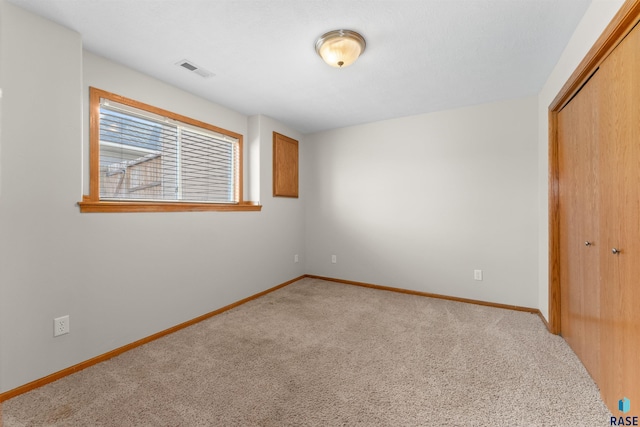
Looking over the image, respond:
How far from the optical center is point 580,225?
1890mm

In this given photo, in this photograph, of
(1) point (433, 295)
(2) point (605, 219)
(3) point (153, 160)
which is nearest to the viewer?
(2) point (605, 219)

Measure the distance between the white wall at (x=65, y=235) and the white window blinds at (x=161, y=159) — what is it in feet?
0.54

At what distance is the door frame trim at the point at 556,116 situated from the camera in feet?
4.43

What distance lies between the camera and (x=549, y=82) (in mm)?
2426

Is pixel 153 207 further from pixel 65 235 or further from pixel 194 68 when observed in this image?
pixel 194 68

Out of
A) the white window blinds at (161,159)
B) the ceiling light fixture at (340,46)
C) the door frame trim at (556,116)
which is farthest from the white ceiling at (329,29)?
the white window blinds at (161,159)

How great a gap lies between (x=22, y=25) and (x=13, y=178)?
0.91 meters

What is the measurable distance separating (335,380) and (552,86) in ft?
9.55

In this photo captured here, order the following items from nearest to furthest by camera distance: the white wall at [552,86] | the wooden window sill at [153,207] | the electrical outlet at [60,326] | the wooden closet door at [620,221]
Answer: the wooden closet door at [620,221]
the white wall at [552,86]
the electrical outlet at [60,326]
the wooden window sill at [153,207]

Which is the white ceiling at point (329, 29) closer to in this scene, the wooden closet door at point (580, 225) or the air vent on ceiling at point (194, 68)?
the air vent on ceiling at point (194, 68)

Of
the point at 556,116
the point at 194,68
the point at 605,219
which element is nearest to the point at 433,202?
the point at 556,116

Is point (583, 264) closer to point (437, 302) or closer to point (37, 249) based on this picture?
point (437, 302)

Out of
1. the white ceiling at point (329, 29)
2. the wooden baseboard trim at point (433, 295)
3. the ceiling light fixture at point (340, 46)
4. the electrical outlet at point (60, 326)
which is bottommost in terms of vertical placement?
the wooden baseboard trim at point (433, 295)

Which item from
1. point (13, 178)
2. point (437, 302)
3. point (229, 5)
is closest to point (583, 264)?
point (437, 302)
